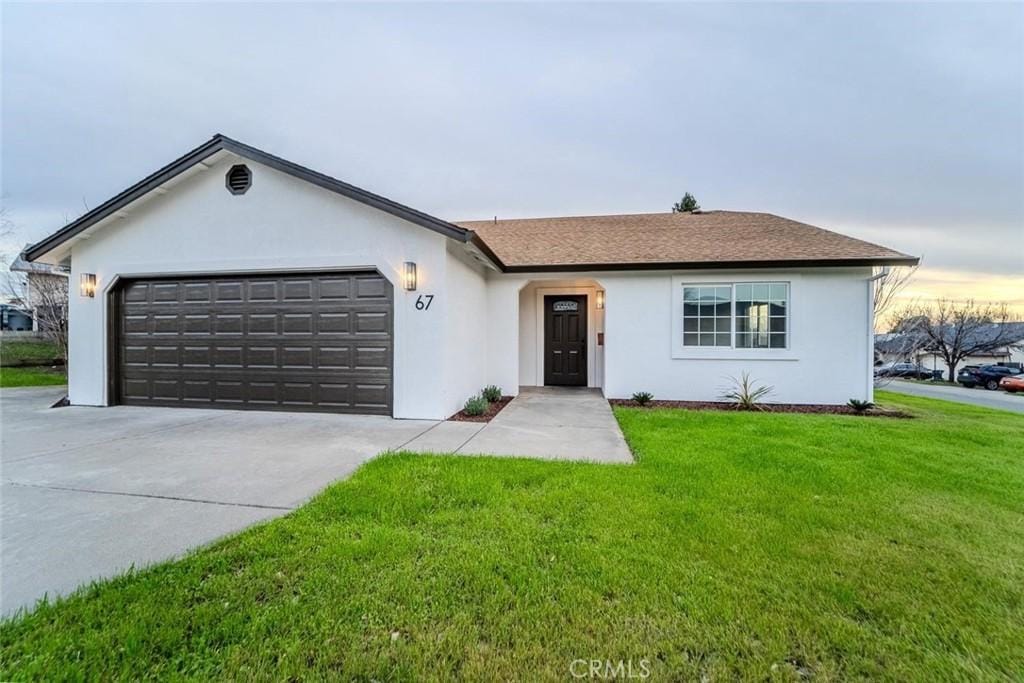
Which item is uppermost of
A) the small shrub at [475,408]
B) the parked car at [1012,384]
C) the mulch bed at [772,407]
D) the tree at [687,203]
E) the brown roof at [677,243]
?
the tree at [687,203]

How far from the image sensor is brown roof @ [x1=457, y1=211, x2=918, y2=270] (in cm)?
820

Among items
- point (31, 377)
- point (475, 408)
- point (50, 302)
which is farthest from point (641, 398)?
point (50, 302)

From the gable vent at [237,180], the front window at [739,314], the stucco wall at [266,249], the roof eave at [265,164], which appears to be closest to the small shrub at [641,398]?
the front window at [739,314]

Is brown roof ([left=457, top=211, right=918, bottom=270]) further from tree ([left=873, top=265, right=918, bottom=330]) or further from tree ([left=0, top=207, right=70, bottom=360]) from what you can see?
tree ([left=0, top=207, right=70, bottom=360])

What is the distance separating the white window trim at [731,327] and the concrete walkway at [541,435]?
234cm

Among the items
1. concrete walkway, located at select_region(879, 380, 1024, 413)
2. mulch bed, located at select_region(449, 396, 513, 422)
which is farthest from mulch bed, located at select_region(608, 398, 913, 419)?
concrete walkway, located at select_region(879, 380, 1024, 413)

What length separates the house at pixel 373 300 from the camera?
691 cm

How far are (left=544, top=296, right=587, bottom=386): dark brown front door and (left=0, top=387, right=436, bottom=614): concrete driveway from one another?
488 centimetres

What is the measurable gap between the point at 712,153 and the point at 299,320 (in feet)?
41.0

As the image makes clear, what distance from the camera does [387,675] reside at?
5.49 feet

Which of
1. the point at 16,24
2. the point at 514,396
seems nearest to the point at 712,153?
the point at 514,396

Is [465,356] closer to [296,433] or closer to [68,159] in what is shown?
[296,433]

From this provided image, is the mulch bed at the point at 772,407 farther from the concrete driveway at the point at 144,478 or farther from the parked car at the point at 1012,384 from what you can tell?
the parked car at the point at 1012,384

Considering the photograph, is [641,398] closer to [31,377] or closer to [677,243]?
[677,243]
